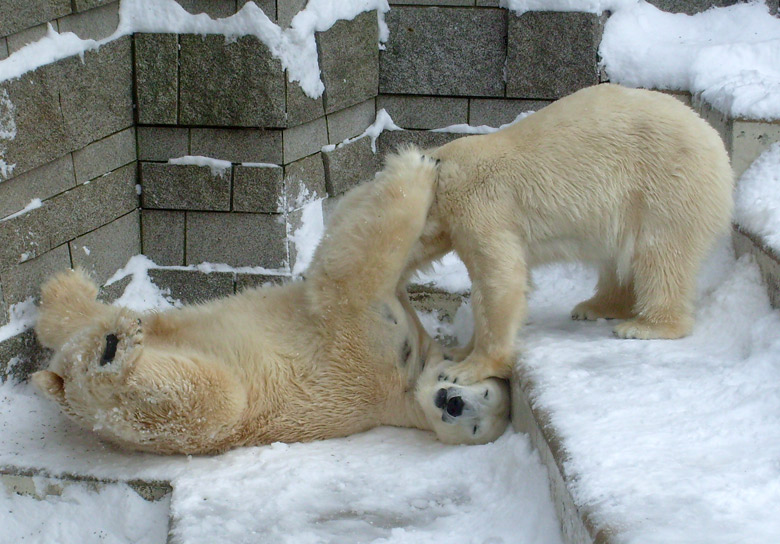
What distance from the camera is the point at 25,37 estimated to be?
363cm

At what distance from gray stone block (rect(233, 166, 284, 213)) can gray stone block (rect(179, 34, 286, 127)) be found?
0.78 feet

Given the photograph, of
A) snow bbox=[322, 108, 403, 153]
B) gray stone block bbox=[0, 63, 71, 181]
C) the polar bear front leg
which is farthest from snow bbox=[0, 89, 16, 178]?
snow bbox=[322, 108, 403, 153]

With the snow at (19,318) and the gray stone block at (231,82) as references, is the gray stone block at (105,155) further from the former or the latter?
the snow at (19,318)

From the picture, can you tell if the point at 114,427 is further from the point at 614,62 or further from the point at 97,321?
the point at 614,62

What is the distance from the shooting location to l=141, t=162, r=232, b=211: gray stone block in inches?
178

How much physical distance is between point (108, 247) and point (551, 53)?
2575mm

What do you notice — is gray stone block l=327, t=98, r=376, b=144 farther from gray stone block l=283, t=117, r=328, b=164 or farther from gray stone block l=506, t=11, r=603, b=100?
gray stone block l=506, t=11, r=603, b=100

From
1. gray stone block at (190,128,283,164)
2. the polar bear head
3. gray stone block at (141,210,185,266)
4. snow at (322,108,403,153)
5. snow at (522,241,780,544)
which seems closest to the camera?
snow at (522,241,780,544)

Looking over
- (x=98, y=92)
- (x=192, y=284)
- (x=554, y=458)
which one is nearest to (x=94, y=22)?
(x=98, y=92)

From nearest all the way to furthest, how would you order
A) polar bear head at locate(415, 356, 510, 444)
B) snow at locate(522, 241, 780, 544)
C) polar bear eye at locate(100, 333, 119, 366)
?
snow at locate(522, 241, 780, 544) → polar bear eye at locate(100, 333, 119, 366) → polar bear head at locate(415, 356, 510, 444)

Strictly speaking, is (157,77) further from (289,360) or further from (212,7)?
(289,360)

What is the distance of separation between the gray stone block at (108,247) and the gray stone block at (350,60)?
1.20 metres

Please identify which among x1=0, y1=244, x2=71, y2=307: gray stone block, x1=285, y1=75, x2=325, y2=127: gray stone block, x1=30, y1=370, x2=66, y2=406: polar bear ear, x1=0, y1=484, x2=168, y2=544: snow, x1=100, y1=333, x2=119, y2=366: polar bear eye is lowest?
x1=0, y1=484, x2=168, y2=544: snow

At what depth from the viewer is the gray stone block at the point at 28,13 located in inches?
136
